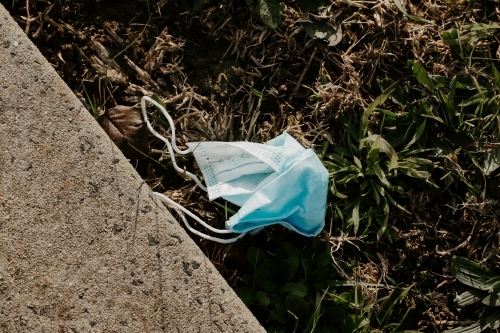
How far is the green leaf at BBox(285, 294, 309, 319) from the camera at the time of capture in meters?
2.46

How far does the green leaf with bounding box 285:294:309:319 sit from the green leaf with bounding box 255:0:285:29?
1.08 m

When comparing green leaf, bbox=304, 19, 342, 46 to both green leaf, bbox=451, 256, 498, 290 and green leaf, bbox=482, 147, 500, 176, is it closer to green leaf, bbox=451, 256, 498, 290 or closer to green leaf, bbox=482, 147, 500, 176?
green leaf, bbox=482, 147, 500, 176

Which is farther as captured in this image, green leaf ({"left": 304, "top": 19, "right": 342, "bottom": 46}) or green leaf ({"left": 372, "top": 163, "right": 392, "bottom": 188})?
green leaf ({"left": 304, "top": 19, "right": 342, "bottom": 46})

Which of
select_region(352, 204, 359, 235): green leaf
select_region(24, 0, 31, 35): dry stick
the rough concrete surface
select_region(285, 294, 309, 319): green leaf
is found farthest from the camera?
select_region(24, 0, 31, 35): dry stick

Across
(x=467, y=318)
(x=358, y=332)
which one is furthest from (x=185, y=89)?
(x=467, y=318)

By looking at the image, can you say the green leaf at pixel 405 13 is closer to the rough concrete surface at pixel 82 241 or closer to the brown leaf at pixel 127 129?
the brown leaf at pixel 127 129

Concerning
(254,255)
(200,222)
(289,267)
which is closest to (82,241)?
(200,222)

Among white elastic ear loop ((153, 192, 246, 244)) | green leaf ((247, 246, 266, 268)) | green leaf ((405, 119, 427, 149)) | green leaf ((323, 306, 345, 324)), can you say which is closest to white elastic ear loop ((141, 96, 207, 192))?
white elastic ear loop ((153, 192, 246, 244))

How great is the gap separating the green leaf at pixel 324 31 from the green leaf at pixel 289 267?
91cm

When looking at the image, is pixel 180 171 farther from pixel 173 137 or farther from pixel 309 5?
pixel 309 5

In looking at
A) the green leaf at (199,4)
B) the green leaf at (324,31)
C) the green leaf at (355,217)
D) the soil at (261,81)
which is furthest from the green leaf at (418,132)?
the green leaf at (199,4)

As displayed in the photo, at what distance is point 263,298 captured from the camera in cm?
248

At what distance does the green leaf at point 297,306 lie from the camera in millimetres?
2459

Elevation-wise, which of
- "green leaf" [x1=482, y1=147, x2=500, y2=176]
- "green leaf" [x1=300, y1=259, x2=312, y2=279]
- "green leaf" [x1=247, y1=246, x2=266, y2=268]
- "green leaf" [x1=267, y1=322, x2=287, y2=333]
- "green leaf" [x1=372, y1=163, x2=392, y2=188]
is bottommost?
"green leaf" [x1=267, y1=322, x2=287, y2=333]
